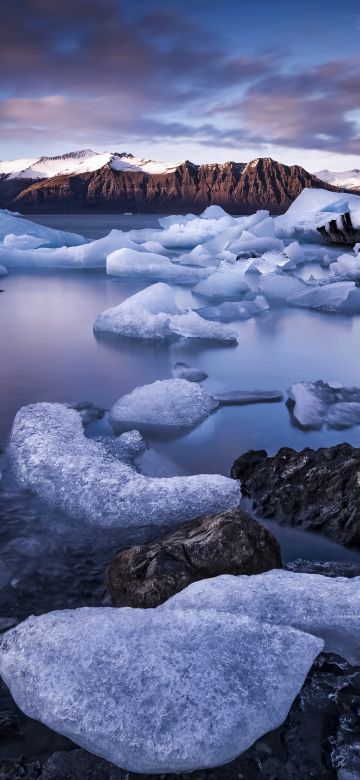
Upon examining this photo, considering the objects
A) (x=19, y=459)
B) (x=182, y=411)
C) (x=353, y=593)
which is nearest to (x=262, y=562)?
(x=353, y=593)

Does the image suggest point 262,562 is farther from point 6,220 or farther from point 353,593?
point 6,220

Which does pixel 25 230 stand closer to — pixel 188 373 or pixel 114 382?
pixel 114 382

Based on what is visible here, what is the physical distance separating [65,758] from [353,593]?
0.98 meters

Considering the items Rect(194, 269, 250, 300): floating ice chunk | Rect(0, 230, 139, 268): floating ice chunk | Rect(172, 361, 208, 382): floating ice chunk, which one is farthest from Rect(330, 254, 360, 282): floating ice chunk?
Rect(172, 361, 208, 382): floating ice chunk

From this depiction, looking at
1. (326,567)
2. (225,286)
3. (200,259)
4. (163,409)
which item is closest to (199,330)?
(163,409)

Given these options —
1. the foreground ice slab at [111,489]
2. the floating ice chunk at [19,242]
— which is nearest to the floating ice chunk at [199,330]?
the foreground ice slab at [111,489]

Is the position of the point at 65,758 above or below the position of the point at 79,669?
below

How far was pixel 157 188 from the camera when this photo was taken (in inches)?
6393

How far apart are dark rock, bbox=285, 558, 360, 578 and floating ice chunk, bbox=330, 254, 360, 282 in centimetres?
1045

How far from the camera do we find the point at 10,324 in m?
7.69

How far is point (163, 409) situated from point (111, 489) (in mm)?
1177

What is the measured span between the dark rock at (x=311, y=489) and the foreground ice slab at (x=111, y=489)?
16cm

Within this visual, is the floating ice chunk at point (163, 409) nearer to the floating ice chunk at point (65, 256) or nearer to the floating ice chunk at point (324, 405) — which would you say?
the floating ice chunk at point (324, 405)

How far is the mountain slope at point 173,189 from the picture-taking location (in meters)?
147
